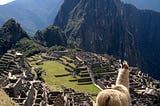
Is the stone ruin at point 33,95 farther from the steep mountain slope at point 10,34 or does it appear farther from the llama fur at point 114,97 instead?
the steep mountain slope at point 10,34

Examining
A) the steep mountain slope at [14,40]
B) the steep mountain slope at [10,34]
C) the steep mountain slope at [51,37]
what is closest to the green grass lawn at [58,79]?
the steep mountain slope at [14,40]

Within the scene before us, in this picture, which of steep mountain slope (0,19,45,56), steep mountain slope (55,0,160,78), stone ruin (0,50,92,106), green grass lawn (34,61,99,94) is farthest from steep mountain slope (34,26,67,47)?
stone ruin (0,50,92,106)

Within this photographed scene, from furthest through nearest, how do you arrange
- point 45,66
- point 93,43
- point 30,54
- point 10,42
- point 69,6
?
point 69,6, point 93,43, point 10,42, point 30,54, point 45,66

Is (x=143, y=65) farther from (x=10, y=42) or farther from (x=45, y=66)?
(x=45, y=66)

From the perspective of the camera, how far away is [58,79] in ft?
162

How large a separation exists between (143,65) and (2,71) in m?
99.1

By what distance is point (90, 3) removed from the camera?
136 metres

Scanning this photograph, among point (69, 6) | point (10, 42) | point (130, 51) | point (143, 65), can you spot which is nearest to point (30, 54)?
point (10, 42)

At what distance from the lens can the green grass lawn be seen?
43.5m

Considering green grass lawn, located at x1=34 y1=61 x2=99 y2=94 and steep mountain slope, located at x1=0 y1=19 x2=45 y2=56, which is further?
steep mountain slope, located at x1=0 y1=19 x2=45 y2=56

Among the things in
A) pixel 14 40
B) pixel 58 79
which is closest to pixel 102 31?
pixel 14 40

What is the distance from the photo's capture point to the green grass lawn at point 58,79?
43.5m

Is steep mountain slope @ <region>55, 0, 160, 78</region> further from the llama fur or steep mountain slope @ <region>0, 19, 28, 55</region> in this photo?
the llama fur

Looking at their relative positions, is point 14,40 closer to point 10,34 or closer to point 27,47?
point 10,34
